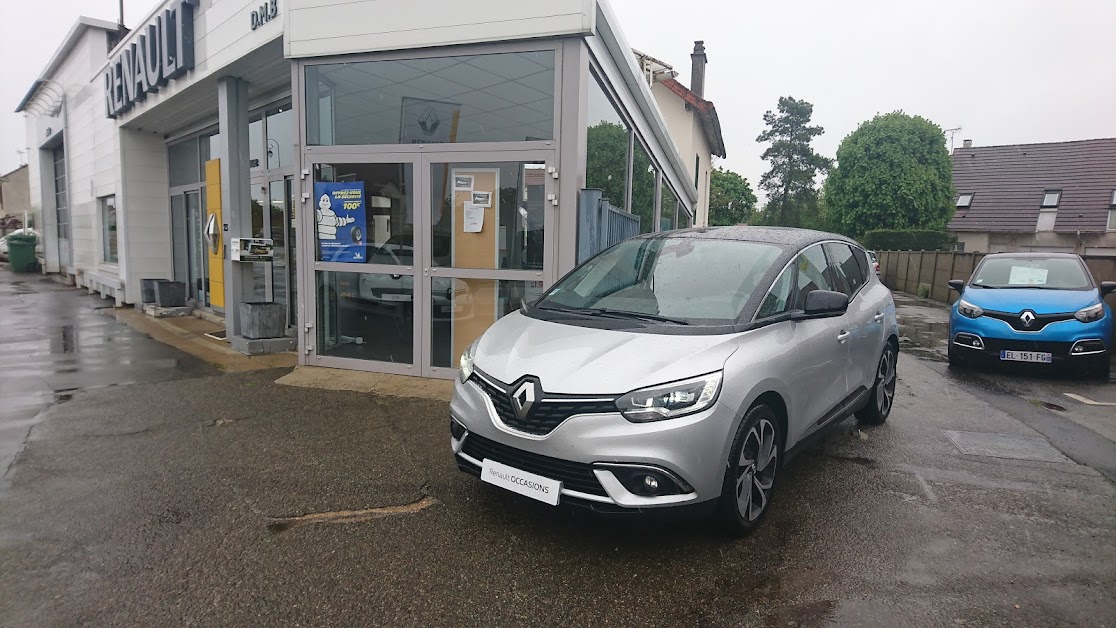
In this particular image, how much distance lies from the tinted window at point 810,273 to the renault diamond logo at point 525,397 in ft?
5.64

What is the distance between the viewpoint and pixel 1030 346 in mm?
7387

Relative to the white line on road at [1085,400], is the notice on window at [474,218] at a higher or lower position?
higher

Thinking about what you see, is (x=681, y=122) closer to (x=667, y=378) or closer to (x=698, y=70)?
(x=698, y=70)

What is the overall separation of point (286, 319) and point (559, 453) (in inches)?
254

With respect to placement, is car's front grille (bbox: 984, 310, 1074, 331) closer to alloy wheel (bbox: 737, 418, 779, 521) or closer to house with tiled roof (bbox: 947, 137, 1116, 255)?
alloy wheel (bbox: 737, 418, 779, 521)

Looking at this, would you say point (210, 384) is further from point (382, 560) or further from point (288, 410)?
point (382, 560)

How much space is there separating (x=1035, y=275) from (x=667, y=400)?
25.1 ft

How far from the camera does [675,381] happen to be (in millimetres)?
2941

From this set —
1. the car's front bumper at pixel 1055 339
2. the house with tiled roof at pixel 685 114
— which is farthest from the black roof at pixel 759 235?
the house with tiled roof at pixel 685 114

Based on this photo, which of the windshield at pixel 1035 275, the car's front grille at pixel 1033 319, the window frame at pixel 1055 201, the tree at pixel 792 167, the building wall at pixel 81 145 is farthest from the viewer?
the tree at pixel 792 167

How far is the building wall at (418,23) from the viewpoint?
569 cm

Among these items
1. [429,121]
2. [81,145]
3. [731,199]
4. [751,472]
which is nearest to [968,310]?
[751,472]

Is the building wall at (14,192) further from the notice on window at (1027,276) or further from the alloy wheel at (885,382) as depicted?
the notice on window at (1027,276)

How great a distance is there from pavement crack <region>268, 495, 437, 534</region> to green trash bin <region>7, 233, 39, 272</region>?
23937 millimetres
